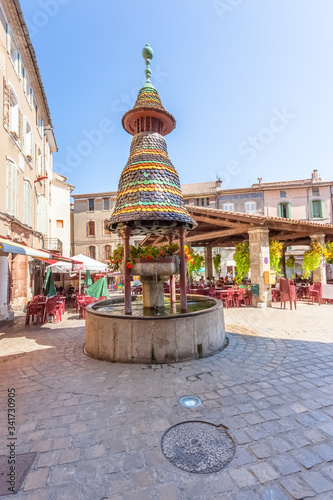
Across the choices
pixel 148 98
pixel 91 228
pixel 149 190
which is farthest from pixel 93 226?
pixel 149 190

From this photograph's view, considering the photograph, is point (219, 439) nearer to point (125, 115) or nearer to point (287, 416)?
point (287, 416)

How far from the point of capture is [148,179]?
19.9 feet

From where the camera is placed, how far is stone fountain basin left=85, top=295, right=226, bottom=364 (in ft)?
16.0

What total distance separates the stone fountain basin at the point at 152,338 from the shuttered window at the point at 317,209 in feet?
88.3

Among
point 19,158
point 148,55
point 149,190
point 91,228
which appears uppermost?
A: point 148,55

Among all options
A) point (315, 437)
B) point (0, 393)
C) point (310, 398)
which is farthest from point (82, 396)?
point (310, 398)

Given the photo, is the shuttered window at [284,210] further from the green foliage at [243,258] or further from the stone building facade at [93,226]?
the green foliage at [243,258]

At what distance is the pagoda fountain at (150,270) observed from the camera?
4.90m

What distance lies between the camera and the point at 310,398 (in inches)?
141

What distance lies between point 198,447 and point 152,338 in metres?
2.32

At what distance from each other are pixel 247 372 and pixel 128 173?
5.16 metres

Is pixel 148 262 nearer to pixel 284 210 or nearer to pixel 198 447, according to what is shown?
pixel 198 447

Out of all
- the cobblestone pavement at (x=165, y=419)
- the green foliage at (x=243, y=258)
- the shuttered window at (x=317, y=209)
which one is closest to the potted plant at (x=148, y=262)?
the cobblestone pavement at (x=165, y=419)

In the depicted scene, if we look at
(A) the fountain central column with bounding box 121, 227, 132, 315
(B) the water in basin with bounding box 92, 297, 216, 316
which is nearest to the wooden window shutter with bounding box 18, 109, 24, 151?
(B) the water in basin with bounding box 92, 297, 216, 316
